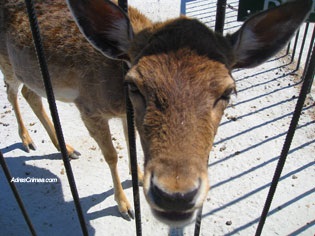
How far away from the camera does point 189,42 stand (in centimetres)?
244

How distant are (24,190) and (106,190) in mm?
1224

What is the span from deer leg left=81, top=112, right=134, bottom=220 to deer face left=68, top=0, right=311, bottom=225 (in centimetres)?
178

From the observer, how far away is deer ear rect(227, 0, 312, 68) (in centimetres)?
231

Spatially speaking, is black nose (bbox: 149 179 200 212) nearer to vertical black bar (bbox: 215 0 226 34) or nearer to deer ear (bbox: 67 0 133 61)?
vertical black bar (bbox: 215 0 226 34)

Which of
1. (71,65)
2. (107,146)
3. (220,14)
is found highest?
(220,14)

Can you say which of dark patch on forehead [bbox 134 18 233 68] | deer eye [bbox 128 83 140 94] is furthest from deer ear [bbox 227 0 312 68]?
deer eye [bbox 128 83 140 94]

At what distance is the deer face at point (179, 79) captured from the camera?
6.70ft

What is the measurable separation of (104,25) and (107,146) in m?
2.25

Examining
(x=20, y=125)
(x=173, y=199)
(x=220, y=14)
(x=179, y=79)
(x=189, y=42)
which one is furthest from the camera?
(x=20, y=125)

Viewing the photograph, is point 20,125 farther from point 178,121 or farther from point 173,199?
point 173,199

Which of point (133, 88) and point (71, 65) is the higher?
point (133, 88)

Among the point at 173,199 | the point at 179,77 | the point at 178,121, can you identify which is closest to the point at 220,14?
the point at 179,77

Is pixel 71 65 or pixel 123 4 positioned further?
pixel 71 65

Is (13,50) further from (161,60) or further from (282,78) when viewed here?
(282,78)
